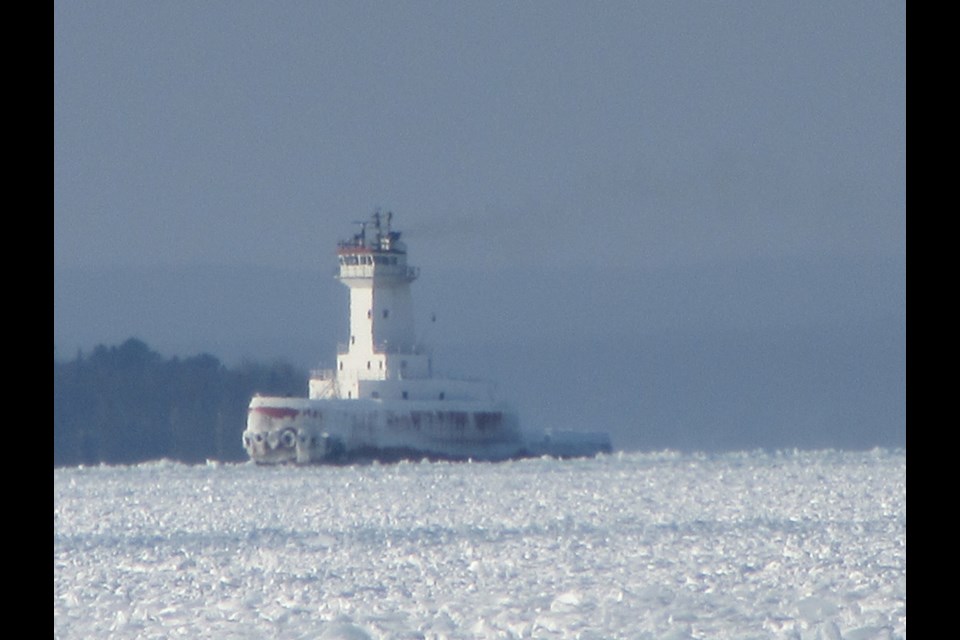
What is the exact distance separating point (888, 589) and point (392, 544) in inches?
243

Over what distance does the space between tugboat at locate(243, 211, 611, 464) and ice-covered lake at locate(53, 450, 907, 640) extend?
19845 millimetres

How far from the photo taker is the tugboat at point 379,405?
4581cm

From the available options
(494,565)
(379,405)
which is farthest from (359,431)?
(494,565)

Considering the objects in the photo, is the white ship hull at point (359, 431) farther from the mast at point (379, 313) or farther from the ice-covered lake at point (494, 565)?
the ice-covered lake at point (494, 565)

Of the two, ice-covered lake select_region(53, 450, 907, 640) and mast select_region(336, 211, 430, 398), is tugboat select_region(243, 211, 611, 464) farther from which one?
ice-covered lake select_region(53, 450, 907, 640)

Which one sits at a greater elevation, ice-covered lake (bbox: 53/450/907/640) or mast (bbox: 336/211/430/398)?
mast (bbox: 336/211/430/398)

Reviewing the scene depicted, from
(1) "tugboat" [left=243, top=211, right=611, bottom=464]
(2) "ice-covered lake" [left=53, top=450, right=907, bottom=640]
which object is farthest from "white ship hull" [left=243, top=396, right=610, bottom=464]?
(2) "ice-covered lake" [left=53, top=450, right=907, bottom=640]

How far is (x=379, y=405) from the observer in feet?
151

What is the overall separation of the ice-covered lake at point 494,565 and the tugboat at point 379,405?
65.1 feet

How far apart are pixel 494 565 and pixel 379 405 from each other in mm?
34228

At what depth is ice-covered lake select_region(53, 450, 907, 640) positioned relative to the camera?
8430 mm

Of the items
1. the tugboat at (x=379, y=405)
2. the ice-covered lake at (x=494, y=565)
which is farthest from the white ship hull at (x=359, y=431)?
the ice-covered lake at (x=494, y=565)
